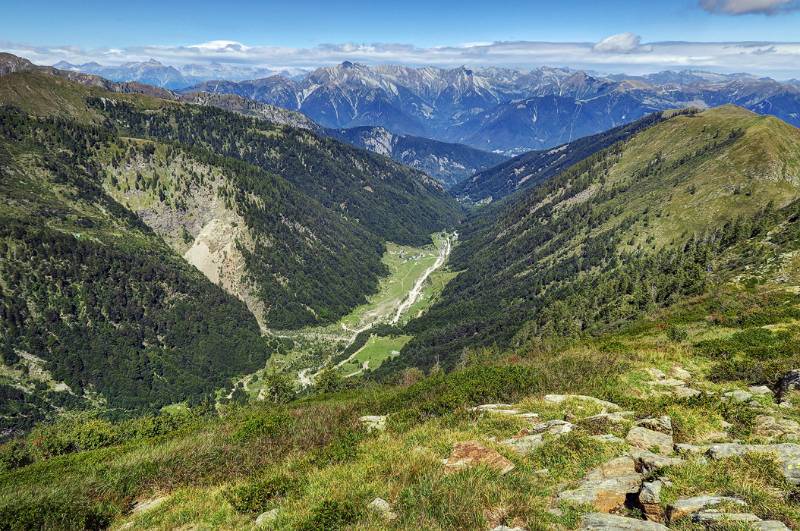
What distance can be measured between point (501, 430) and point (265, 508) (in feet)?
54.0

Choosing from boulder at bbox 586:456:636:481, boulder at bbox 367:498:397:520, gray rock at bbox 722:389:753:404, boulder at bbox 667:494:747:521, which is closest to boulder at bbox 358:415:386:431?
boulder at bbox 367:498:397:520

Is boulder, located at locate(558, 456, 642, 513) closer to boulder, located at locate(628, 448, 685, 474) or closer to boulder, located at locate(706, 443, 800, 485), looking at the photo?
boulder, located at locate(628, 448, 685, 474)

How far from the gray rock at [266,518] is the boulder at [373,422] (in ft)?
46.2

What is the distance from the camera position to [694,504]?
18.1m

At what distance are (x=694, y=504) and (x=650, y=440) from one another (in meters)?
8.61

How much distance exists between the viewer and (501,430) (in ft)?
105

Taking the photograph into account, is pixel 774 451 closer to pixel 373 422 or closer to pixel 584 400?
pixel 584 400

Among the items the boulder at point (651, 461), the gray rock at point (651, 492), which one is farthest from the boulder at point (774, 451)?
the gray rock at point (651, 492)

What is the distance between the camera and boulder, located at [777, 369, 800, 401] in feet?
115

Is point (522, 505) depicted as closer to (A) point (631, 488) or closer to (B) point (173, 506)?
(A) point (631, 488)

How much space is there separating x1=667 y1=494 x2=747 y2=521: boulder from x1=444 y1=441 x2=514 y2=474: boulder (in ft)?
27.0

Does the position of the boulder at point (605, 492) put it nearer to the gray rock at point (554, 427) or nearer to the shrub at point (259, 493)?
the gray rock at point (554, 427)

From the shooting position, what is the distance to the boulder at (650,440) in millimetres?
25438

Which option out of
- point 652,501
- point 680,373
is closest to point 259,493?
point 652,501
